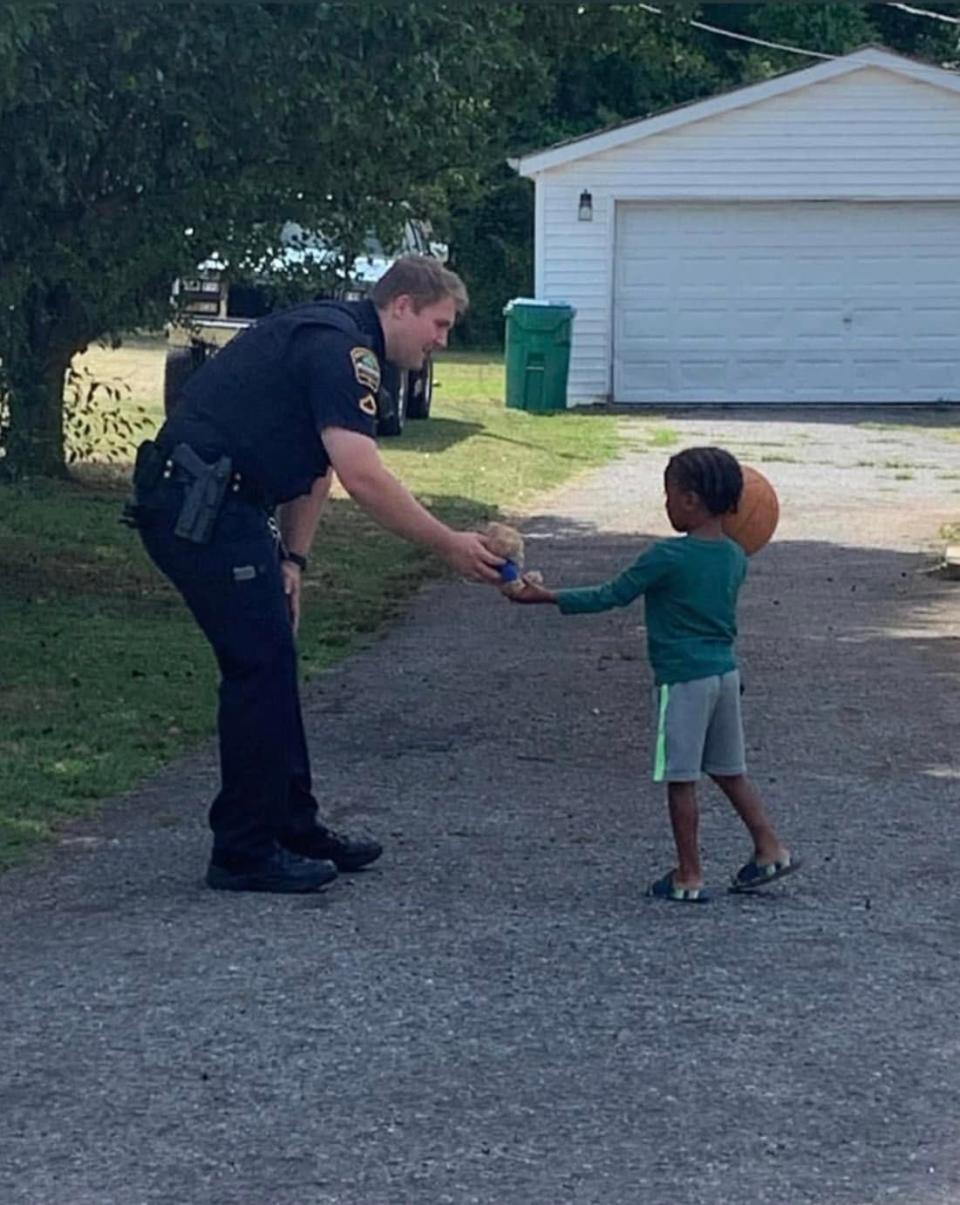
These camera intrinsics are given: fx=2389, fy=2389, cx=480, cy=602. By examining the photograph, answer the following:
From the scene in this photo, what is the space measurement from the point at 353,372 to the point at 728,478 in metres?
1.07

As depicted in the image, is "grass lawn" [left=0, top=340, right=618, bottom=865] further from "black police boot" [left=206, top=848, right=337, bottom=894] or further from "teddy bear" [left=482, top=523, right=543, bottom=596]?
"teddy bear" [left=482, top=523, right=543, bottom=596]

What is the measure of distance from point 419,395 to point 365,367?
18044mm

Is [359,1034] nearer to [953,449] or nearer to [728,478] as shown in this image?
[728,478]

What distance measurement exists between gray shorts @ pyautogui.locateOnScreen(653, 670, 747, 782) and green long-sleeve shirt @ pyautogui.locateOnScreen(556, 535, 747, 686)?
0.04 m

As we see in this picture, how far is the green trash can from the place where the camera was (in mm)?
27109

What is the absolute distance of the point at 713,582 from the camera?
21.7 feet

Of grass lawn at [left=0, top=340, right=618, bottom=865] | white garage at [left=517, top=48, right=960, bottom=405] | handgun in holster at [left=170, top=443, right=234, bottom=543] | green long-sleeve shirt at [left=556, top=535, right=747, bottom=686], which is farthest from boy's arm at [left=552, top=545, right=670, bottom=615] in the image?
white garage at [left=517, top=48, right=960, bottom=405]

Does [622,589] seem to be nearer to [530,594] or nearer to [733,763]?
[530,594]

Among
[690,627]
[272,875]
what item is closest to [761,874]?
[690,627]

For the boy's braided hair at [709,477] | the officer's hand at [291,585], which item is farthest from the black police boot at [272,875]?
the boy's braided hair at [709,477]

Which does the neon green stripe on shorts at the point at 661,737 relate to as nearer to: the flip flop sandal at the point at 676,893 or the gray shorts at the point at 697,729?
the gray shorts at the point at 697,729

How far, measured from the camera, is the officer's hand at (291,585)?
683cm

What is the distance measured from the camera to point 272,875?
22.1 ft

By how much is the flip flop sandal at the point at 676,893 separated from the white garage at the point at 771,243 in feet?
70.9
